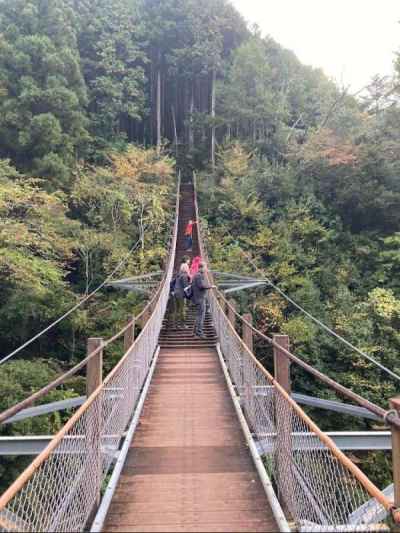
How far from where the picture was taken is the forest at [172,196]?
968 cm

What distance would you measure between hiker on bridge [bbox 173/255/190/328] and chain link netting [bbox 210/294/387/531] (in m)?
4.25

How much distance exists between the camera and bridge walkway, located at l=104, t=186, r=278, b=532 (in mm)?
2287

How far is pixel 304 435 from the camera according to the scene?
92.7 inches

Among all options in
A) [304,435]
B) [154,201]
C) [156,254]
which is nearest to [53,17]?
[154,201]

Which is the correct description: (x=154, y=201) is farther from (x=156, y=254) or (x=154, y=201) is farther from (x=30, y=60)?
(x=30, y=60)

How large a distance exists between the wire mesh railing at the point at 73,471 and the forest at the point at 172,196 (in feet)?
16.1

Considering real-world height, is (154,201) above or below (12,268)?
above

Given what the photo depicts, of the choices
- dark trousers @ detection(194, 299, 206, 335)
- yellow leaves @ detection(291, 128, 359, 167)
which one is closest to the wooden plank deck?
dark trousers @ detection(194, 299, 206, 335)

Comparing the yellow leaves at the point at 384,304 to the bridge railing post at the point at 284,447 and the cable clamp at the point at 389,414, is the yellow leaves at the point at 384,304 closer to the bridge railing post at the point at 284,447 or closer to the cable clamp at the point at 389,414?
the bridge railing post at the point at 284,447

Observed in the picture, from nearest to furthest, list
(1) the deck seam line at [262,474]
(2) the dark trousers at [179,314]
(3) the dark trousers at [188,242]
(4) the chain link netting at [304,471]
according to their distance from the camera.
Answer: (4) the chain link netting at [304,471]
(1) the deck seam line at [262,474]
(2) the dark trousers at [179,314]
(3) the dark trousers at [188,242]

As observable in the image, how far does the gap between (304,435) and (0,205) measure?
27.1 ft

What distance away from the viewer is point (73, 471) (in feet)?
6.86

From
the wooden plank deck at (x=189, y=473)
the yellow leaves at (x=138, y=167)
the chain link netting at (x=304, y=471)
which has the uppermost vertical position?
the yellow leaves at (x=138, y=167)

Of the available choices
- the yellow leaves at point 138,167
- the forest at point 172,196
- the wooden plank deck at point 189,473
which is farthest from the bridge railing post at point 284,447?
the yellow leaves at point 138,167
